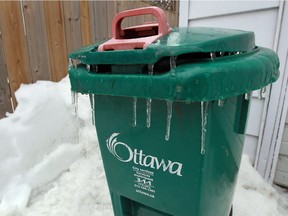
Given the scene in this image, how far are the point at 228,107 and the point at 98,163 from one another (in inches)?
57.7

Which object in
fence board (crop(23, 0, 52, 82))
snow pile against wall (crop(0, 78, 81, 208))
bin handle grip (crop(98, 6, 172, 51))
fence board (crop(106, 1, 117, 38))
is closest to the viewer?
bin handle grip (crop(98, 6, 172, 51))

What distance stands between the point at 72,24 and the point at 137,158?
5.72ft

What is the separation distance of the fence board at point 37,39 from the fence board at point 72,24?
0.71 ft

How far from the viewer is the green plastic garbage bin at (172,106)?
2.25ft

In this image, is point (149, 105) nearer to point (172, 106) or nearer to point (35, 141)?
point (172, 106)

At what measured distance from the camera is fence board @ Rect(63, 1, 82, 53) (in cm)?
213

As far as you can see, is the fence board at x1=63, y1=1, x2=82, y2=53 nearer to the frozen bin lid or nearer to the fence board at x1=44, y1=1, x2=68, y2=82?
the fence board at x1=44, y1=1, x2=68, y2=82

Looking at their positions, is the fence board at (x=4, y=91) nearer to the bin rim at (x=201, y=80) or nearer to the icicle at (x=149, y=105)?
the bin rim at (x=201, y=80)

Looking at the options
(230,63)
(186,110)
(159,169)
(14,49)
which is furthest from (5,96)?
(230,63)

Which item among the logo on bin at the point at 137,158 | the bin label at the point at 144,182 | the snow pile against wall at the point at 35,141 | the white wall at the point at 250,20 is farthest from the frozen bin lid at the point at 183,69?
the snow pile against wall at the point at 35,141

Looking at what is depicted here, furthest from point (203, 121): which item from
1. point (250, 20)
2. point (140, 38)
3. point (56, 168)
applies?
point (56, 168)

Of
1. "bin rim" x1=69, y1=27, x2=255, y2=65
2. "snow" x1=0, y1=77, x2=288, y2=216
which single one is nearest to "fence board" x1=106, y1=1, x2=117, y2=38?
"snow" x1=0, y1=77, x2=288, y2=216

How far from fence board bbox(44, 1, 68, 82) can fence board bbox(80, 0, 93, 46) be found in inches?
8.2

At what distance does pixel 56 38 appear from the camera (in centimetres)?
212
